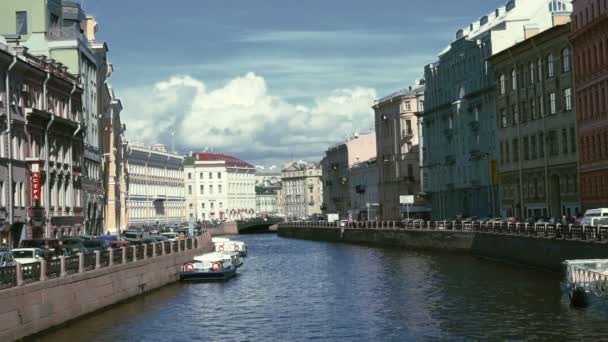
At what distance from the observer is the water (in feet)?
140

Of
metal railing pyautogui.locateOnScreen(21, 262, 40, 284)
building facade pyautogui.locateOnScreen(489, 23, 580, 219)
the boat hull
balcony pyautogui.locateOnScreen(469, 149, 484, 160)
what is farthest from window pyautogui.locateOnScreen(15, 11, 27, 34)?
metal railing pyautogui.locateOnScreen(21, 262, 40, 284)

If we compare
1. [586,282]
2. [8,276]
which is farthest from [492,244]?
[8,276]

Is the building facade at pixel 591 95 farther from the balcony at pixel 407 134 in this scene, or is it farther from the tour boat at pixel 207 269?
the balcony at pixel 407 134

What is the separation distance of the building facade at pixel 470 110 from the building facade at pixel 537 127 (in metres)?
3.46

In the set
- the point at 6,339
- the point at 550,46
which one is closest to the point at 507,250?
the point at 550,46

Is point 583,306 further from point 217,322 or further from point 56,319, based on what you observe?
point 56,319

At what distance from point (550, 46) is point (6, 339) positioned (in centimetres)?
6737

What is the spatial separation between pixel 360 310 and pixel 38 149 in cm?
3391

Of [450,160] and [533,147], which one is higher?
[450,160]

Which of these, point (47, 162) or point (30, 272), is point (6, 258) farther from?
point (47, 162)

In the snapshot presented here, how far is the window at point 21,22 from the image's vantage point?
93.7m

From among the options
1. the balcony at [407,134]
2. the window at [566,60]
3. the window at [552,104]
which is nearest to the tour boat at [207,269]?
the window at [566,60]

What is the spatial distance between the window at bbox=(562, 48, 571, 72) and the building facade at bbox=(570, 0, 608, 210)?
2.67 meters

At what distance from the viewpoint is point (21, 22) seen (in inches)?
3703
